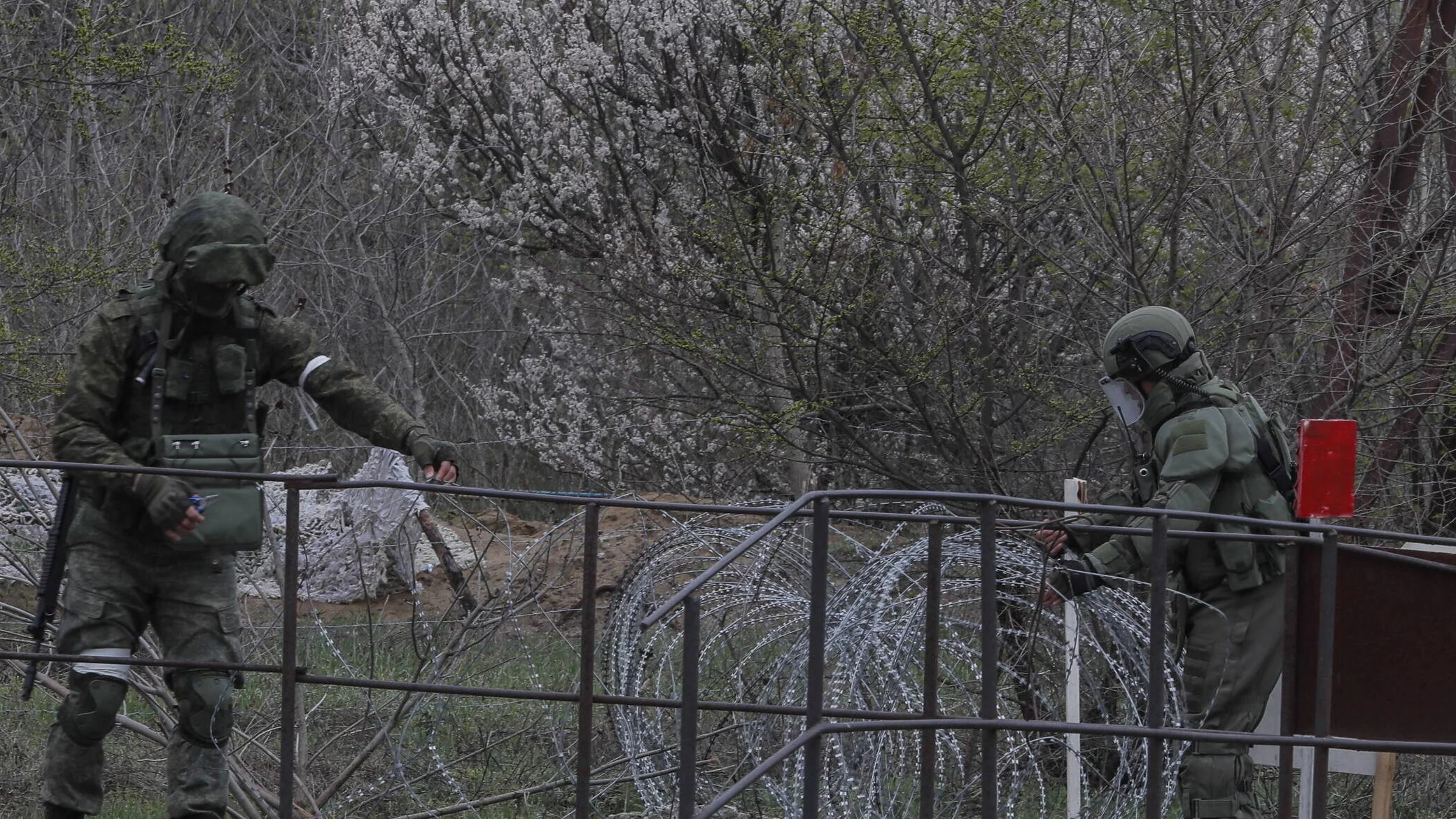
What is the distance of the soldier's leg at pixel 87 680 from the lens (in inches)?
186

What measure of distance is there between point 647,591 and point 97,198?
407 inches

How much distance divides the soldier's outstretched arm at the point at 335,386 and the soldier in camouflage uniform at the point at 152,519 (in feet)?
0.34

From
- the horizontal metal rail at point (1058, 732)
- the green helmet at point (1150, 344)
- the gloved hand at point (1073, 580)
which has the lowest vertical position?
the horizontal metal rail at point (1058, 732)

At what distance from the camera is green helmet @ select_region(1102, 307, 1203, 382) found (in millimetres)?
5848

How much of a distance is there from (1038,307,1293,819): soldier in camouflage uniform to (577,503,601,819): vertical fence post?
68.8 inches

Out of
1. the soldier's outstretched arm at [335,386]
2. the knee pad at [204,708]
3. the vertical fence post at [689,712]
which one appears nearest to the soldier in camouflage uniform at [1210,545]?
the soldier's outstretched arm at [335,386]

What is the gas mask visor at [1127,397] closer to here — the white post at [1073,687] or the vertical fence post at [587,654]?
the white post at [1073,687]

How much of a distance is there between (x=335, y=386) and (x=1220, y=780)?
3.17m

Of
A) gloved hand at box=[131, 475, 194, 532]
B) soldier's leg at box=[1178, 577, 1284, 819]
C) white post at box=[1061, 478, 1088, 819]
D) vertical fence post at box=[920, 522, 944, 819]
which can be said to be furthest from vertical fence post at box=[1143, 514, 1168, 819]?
gloved hand at box=[131, 475, 194, 532]

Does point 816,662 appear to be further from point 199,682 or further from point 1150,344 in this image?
point 1150,344

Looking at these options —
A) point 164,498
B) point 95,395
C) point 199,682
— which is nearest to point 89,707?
point 199,682

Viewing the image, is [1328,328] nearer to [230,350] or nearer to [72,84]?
[230,350]

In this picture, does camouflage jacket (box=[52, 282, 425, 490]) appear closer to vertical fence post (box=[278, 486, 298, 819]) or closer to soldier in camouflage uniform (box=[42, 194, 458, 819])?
soldier in camouflage uniform (box=[42, 194, 458, 819])

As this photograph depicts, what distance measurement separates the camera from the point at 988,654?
445 centimetres
